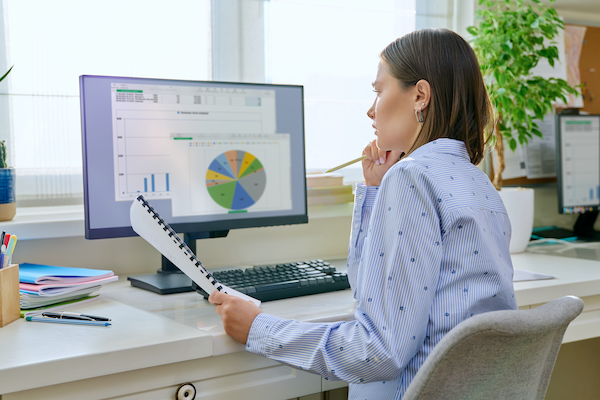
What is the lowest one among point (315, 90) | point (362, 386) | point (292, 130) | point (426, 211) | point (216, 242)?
point (362, 386)

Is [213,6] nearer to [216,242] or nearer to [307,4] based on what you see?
[307,4]

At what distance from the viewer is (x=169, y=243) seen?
91 centimetres

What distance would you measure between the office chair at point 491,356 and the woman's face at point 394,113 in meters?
0.36

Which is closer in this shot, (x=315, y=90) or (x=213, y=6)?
(x=213, y=6)

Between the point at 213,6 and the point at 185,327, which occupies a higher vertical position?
the point at 213,6

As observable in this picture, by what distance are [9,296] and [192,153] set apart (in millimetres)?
494

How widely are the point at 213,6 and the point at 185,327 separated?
3.23 ft

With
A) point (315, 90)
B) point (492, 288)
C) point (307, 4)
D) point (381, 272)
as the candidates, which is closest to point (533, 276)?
point (492, 288)

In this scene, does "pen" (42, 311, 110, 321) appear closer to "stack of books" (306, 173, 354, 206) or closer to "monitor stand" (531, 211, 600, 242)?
"stack of books" (306, 173, 354, 206)

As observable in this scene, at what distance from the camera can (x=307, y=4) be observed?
1659 mm

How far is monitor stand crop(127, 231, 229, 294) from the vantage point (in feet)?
3.74

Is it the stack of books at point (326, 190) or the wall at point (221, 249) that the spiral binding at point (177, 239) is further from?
the stack of books at point (326, 190)

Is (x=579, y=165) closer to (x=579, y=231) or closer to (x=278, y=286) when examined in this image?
(x=579, y=231)

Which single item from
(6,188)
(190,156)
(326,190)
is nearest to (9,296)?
(6,188)
